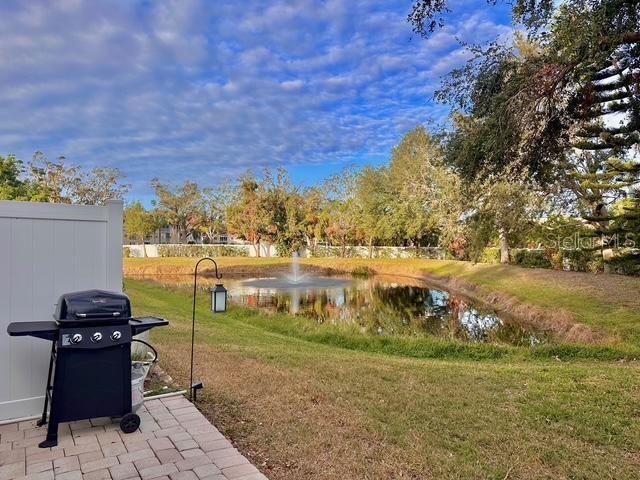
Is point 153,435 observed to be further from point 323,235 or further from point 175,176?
point 175,176

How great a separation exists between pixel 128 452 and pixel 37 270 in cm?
148

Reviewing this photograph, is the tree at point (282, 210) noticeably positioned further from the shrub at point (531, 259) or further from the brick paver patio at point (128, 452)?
the brick paver patio at point (128, 452)

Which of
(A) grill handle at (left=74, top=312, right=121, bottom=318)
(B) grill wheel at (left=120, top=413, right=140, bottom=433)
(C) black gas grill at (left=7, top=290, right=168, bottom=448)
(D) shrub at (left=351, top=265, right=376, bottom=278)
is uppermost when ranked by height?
(A) grill handle at (left=74, top=312, right=121, bottom=318)

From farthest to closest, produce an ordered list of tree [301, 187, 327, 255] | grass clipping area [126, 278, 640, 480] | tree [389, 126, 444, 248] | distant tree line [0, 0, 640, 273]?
tree [301, 187, 327, 255], tree [389, 126, 444, 248], distant tree line [0, 0, 640, 273], grass clipping area [126, 278, 640, 480]

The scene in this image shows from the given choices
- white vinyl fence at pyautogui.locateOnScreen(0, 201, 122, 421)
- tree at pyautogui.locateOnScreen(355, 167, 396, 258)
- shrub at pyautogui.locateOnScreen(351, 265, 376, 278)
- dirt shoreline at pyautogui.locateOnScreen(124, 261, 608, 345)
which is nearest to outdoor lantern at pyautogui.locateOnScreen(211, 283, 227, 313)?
white vinyl fence at pyautogui.locateOnScreen(0, 201, 122, 421)

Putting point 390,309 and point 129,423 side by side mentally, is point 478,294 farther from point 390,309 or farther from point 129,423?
point 129,423

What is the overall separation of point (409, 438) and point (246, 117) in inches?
802

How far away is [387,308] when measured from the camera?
12.4m

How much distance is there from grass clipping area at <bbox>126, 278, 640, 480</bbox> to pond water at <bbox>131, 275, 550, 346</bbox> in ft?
13.5

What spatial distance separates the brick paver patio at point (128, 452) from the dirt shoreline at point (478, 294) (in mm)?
7896

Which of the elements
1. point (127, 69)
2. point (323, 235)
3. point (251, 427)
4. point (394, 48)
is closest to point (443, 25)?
point (394, 48)

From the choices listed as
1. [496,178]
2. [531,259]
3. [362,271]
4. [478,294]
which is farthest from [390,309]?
[362,271]

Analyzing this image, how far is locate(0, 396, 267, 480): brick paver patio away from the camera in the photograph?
2.24 meters

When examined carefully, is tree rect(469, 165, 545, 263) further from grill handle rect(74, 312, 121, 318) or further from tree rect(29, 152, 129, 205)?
tree rect(29, 152, 129, 205)
